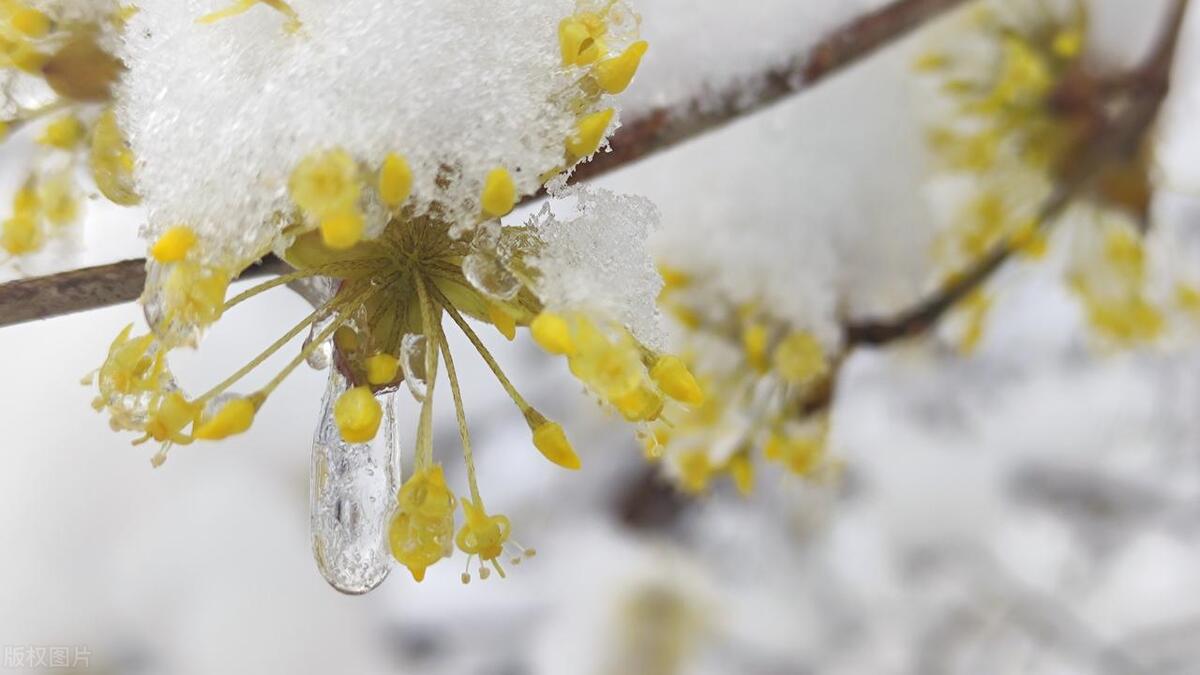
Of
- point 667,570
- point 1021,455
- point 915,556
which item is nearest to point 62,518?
point 667,570

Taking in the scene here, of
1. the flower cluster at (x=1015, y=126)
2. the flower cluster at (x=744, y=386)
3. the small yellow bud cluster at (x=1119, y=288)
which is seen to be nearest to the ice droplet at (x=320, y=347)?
the flower cluster at (x=744, y=386)

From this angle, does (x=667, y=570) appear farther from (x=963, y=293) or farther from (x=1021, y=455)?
(x=963, y=293)

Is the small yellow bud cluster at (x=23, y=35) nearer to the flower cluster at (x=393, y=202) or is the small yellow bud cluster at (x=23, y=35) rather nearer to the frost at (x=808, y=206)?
the flower cluster at (x=393, y=202)

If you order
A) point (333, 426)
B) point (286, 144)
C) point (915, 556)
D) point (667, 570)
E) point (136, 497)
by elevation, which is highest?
point (286, 144)

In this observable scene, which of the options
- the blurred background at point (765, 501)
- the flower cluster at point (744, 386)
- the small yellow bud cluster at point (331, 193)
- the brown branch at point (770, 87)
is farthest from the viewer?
the blurred background at point (765, 501)

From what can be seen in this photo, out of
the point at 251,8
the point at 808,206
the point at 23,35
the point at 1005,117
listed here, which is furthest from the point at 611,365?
the point at 1005,117

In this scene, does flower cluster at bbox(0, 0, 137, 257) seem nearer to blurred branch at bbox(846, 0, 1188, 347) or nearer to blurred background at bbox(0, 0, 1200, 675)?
blurred background at bbox(0, 0, 1200, 675)

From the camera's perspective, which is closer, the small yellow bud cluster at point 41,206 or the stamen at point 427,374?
the stamen at point 427,374
